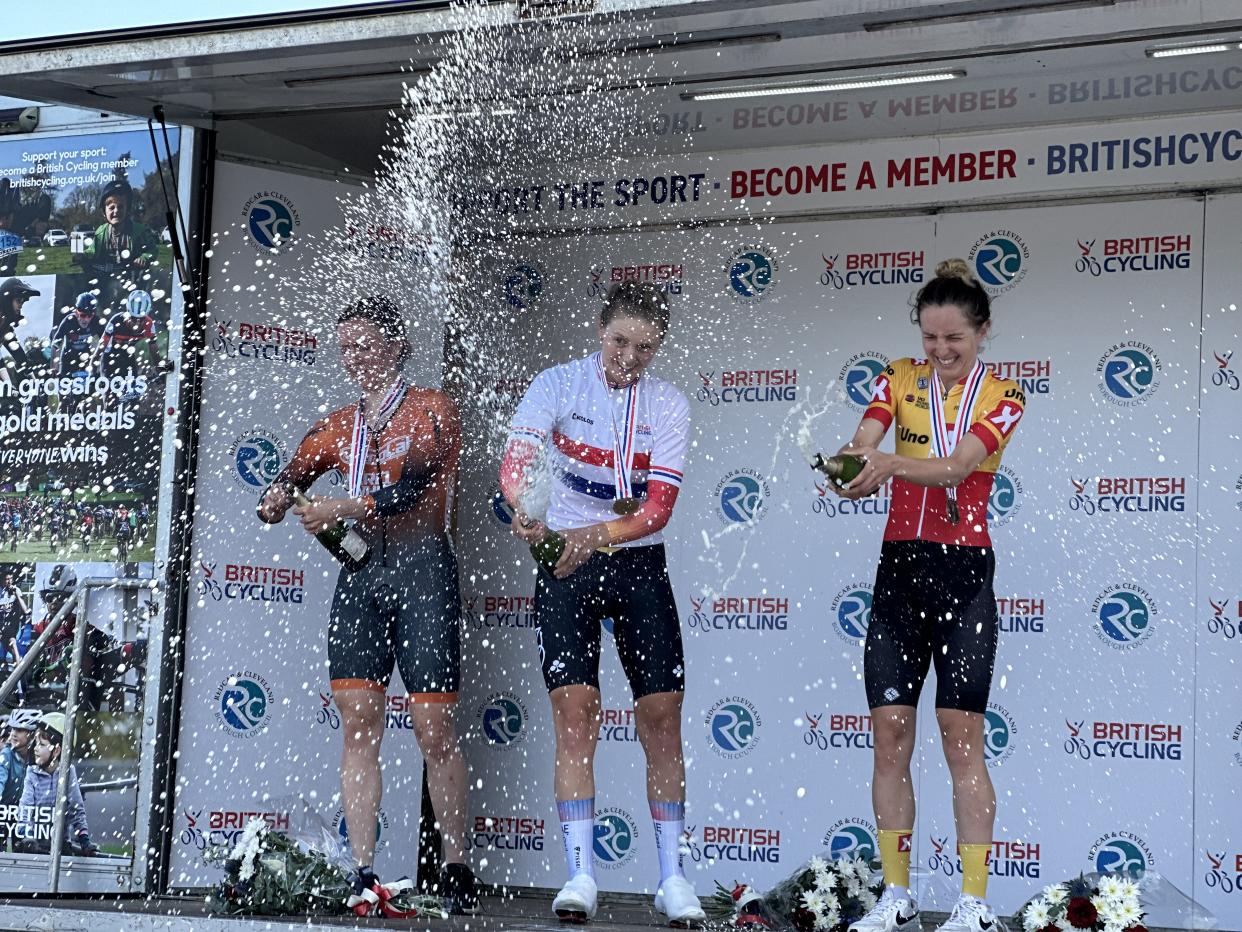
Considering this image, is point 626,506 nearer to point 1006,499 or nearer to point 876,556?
point 876,556

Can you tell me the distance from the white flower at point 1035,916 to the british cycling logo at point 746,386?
2542 millimetres

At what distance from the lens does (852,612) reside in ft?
22.7

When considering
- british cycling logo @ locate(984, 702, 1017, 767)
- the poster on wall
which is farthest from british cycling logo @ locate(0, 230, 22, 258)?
british cycling logo @ locate(984, 702, 1017, 767)

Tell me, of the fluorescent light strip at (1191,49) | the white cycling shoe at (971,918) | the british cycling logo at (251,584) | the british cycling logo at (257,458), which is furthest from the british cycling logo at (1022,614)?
the british cycling logo at (257,458)

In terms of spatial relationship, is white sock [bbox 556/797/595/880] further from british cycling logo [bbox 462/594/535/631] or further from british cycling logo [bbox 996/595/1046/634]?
british cycling logo [bbox 996/595/1046/634]

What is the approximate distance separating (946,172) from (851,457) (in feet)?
7.26

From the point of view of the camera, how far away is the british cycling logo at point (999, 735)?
6.65 metres

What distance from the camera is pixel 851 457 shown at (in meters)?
5.18

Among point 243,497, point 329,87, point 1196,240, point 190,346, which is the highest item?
point 329,87

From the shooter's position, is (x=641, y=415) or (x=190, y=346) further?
(x=190, y=346)

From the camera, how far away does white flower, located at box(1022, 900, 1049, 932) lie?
17.0 feet

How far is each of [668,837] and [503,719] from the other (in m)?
1.94

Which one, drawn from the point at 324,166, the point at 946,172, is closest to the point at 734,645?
the point at 946,172

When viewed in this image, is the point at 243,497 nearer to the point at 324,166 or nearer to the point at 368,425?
the point at 368,425
